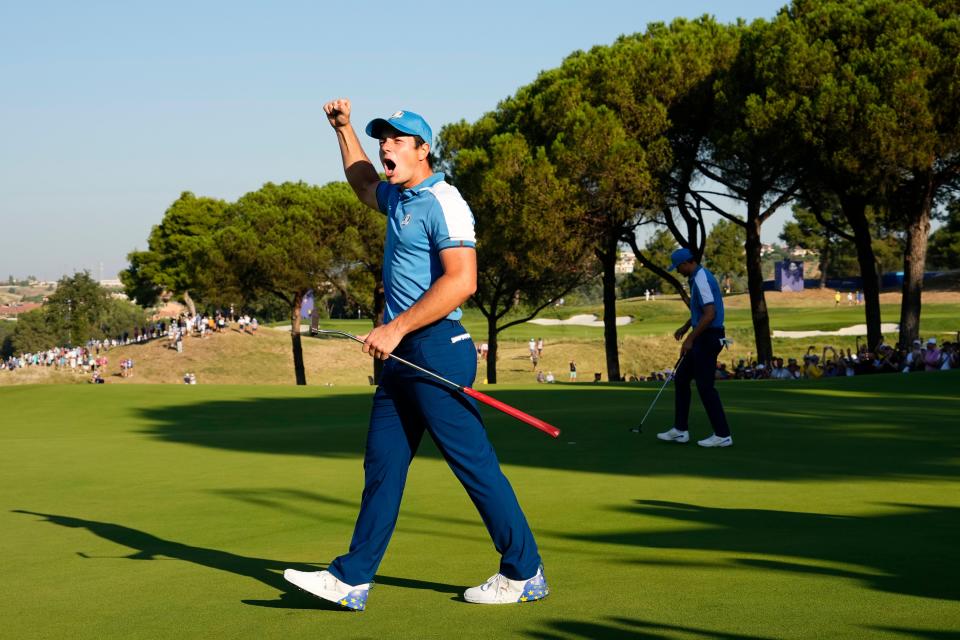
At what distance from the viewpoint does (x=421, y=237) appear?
5.25 metres

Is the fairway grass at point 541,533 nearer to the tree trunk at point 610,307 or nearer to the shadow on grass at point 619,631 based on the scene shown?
the shadow on grass at point 619,631

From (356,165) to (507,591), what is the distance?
238 cm

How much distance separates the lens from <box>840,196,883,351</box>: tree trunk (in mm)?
34281

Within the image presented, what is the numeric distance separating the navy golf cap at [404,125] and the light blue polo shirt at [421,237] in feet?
0.77

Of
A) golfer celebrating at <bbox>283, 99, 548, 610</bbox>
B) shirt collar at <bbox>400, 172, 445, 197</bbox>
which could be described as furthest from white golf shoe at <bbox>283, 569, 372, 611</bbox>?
shirt collar at <bbox>400, 172, 445, 197</bbox>

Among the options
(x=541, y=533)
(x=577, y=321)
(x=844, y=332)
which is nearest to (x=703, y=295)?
(x=541, y=533)

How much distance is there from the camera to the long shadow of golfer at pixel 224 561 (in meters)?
5.48

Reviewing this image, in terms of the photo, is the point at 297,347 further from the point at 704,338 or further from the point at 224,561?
the point at 224,561

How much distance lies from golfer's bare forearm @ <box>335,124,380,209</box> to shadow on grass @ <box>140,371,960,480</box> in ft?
16.9

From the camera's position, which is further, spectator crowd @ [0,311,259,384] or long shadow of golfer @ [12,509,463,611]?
spectator crowd @ [0,311,259,384]

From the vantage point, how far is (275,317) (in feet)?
451

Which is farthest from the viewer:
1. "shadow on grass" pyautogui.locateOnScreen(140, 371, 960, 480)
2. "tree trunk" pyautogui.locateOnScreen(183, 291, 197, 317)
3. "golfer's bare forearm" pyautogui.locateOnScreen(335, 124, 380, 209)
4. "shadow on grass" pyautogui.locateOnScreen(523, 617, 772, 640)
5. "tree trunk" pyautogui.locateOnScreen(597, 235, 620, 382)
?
"tree trunk" pyautogui.locateOnScreen(183, 291, 197, 317)

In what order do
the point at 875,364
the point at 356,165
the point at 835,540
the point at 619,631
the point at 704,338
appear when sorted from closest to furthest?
the point at 619,631, the point at 356,165, the point at 835,540, the point at 704,338, the point at 875,364

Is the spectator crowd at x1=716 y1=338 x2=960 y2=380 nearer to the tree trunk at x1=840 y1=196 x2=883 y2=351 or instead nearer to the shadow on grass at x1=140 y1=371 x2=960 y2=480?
the tree trunk at x1=840 y1=196 x2=883 y2=351
